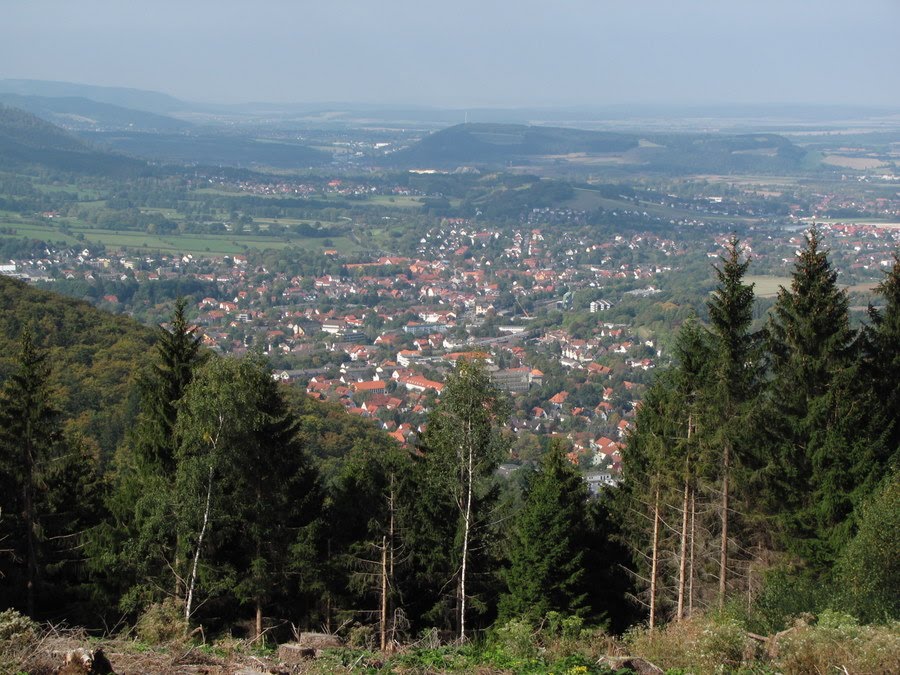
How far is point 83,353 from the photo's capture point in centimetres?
1992

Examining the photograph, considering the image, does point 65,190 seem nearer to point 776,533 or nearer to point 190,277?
point 190,277

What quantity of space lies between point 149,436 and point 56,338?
505 inches

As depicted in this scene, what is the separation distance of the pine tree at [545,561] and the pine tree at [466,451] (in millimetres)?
339

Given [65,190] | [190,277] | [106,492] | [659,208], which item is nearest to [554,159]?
[659,208]

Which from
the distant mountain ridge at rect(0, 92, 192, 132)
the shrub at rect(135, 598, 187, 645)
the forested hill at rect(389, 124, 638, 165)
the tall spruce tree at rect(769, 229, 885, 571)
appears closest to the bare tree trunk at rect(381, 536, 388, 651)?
the shrub at rect(135, 598, 187, 645)

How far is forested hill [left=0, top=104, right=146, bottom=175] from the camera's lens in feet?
272

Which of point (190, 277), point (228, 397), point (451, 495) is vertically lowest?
point (190, 277)

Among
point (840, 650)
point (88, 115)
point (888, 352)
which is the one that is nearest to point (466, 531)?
point (840, 650)

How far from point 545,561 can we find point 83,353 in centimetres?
1402

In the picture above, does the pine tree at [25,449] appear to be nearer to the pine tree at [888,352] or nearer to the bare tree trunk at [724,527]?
the bare tree trunk at [724,527]

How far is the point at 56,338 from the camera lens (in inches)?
808

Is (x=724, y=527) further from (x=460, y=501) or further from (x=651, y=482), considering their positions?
(x=460, y=501)

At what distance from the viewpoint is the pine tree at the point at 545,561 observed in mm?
8438

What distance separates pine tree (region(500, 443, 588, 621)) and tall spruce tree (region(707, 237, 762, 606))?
123cm
